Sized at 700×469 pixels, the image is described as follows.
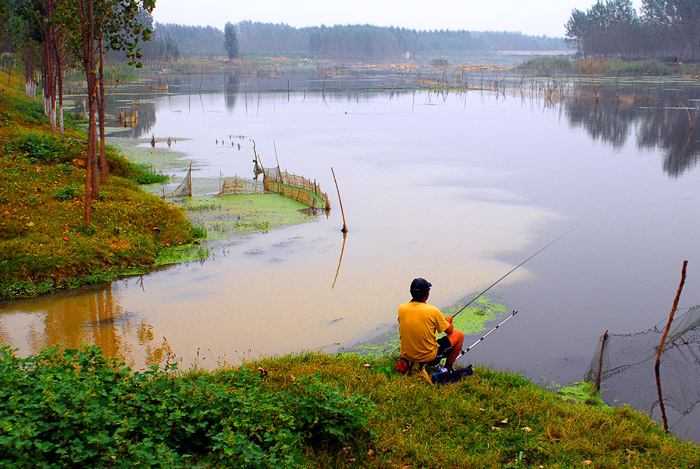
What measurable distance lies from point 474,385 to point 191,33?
16263 centimetres

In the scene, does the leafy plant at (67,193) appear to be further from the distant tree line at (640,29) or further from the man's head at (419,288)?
the distant tree line at (640,29)

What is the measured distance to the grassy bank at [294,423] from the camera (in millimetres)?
4172

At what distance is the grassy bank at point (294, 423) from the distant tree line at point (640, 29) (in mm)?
81007

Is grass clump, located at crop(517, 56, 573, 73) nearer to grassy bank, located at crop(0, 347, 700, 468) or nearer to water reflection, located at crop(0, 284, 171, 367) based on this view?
water reflection, located at crop(0, 284, 171, 367)

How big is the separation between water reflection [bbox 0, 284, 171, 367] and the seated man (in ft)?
12.1

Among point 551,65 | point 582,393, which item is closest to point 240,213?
point 582,393

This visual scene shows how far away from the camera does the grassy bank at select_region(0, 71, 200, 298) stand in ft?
34.4

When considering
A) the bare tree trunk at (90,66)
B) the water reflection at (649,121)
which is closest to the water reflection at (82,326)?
the bare tree trunk at (90,66)

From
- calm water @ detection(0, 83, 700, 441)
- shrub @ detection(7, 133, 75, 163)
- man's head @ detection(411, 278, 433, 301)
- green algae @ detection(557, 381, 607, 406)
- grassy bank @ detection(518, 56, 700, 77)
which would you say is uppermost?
grassy bank @ detection(518, 56, 700, 77)

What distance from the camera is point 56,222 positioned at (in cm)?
1178

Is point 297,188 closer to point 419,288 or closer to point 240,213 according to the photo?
point 240,213

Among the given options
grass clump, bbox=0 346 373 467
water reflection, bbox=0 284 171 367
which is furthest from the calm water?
grass clump, bbox=0 346 373 467

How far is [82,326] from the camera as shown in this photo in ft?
30.8

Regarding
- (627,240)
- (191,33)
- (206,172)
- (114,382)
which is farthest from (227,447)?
(191,33)
